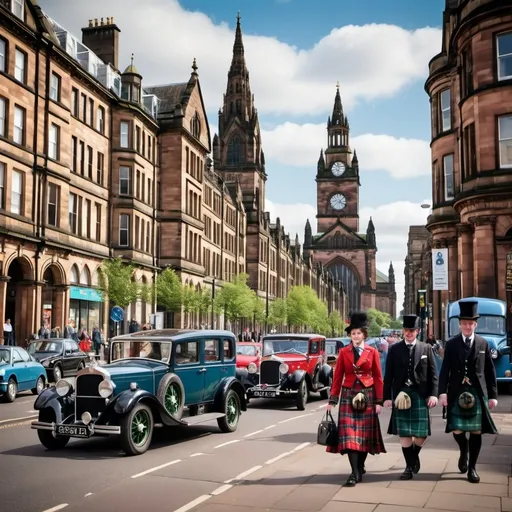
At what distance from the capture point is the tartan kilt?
8039mm

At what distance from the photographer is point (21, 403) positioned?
18.2 meters

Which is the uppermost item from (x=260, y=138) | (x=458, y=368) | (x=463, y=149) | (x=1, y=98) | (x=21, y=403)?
(x=260, y=138)

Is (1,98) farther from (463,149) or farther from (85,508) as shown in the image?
(85,508)

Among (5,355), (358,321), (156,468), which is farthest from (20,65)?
(358,321)

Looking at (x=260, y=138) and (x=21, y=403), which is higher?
(x=260, y=138)

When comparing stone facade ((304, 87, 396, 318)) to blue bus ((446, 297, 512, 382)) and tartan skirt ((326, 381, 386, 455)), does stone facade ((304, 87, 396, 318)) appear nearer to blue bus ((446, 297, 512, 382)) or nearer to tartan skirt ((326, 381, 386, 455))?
blue bus ((446, 297, 512, 382))

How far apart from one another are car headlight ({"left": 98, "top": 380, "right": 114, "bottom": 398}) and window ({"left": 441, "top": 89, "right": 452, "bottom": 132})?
31.8m

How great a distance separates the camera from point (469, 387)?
26.6 ft

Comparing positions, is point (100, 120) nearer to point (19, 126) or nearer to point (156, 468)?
point (19, 126)

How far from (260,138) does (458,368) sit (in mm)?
104712

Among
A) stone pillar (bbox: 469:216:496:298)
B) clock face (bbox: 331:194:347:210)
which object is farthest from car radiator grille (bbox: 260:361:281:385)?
clock face (bbox: 331:194:347:210)

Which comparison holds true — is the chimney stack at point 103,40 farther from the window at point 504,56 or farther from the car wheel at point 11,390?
the car wheel at point 11,390

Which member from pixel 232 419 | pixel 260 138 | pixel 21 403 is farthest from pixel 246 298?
pixel 260 138

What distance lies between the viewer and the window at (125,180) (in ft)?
148
